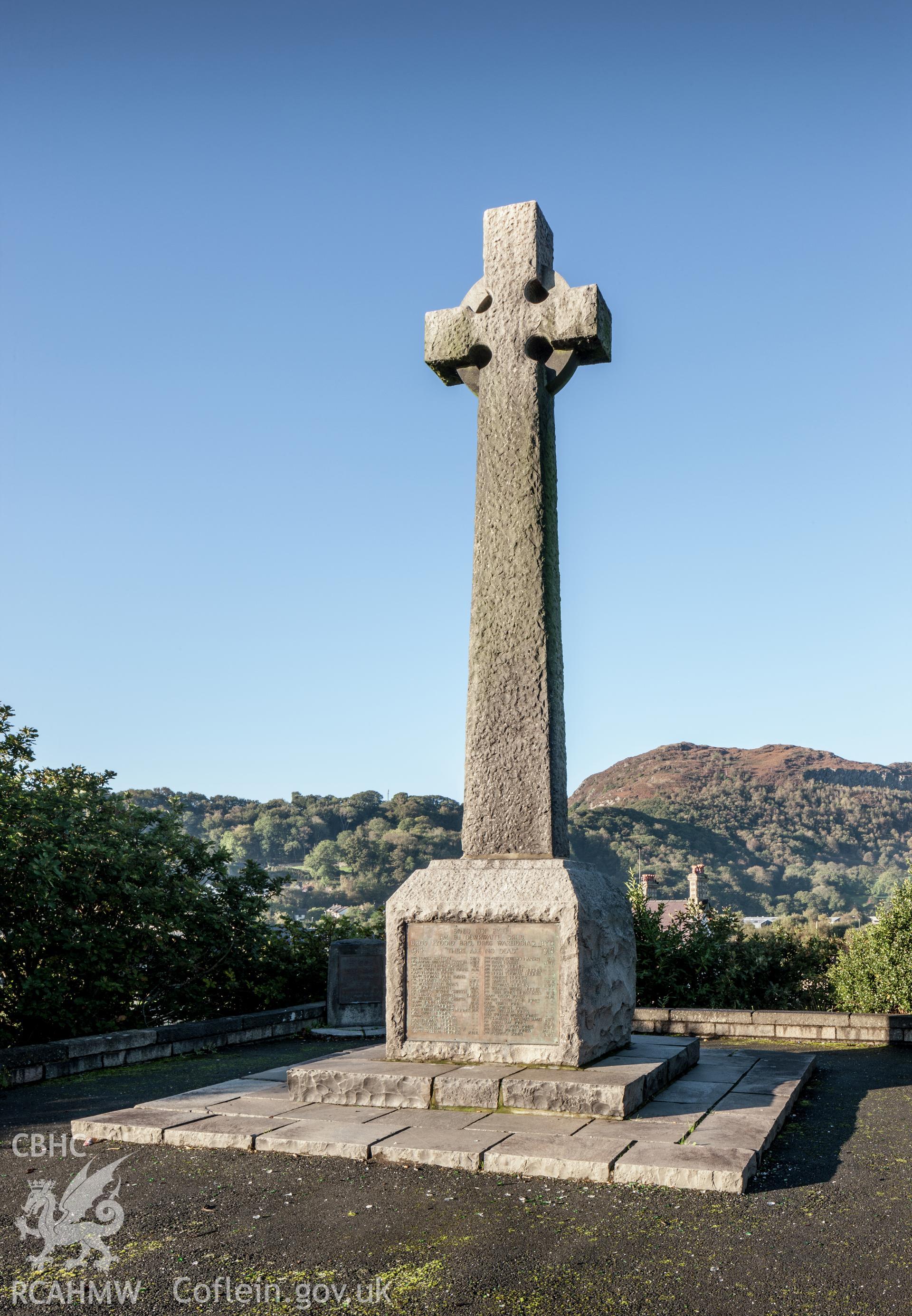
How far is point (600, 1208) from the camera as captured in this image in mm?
4078

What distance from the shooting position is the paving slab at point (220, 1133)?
16.8ft

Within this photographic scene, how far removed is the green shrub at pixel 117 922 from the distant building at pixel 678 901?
4336 mm

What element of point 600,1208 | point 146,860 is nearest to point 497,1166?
point 600,1208

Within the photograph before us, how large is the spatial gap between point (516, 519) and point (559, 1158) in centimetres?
402

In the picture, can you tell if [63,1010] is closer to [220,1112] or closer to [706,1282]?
[220,1112]

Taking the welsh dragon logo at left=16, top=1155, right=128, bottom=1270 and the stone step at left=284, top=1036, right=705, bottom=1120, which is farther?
the stone step at left=284, top=1036, right=705, bottom=1120

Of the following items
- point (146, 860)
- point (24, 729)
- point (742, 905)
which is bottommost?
point (742, 905)

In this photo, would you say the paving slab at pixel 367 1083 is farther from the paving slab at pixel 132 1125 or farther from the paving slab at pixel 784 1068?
the paving slab at pixel 784 1068

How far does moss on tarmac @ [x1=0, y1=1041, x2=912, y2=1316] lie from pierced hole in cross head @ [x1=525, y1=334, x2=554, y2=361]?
5.30 meters

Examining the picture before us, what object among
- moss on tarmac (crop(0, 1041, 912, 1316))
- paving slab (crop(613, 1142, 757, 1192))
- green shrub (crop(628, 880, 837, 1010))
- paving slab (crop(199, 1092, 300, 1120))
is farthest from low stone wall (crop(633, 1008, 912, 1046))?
paving slab (crop(613, 1142, 757, 1192))

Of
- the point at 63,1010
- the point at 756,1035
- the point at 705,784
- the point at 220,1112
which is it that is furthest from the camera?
the point at 705,784

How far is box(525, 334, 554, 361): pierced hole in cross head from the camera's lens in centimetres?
722

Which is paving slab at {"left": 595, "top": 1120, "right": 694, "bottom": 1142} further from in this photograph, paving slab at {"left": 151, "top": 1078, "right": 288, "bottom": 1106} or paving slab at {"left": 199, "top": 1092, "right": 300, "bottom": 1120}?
paving slab at {"left": 151, "top": 1078, "right": 288, "bottom": 1106}

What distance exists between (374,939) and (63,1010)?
11.4 feet
